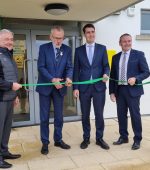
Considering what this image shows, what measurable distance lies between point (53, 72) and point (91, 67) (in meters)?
0.60

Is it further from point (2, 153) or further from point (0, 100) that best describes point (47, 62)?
point (2, 153)

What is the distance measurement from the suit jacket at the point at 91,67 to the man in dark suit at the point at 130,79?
24 centimetres

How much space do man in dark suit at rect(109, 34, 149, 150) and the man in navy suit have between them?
80 centimetres

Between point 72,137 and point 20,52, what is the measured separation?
85.9 inches

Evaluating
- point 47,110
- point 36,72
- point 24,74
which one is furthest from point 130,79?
point 24,74

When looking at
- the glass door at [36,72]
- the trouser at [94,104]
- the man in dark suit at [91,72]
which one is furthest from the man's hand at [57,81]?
the glass door at [36,72]

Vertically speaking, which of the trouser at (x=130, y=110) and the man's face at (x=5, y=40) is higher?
the man's face at (x=5, y=40)

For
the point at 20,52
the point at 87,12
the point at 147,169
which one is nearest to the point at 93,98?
the point at 147,169

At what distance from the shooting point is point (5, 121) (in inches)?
147

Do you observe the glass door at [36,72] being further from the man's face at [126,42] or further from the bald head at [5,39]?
the bald head at [5,39]

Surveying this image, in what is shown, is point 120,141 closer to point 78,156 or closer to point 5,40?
point 78,156

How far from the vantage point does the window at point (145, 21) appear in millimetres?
6727

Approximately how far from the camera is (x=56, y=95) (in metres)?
4.14

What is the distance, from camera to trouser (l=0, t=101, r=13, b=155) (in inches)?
140
